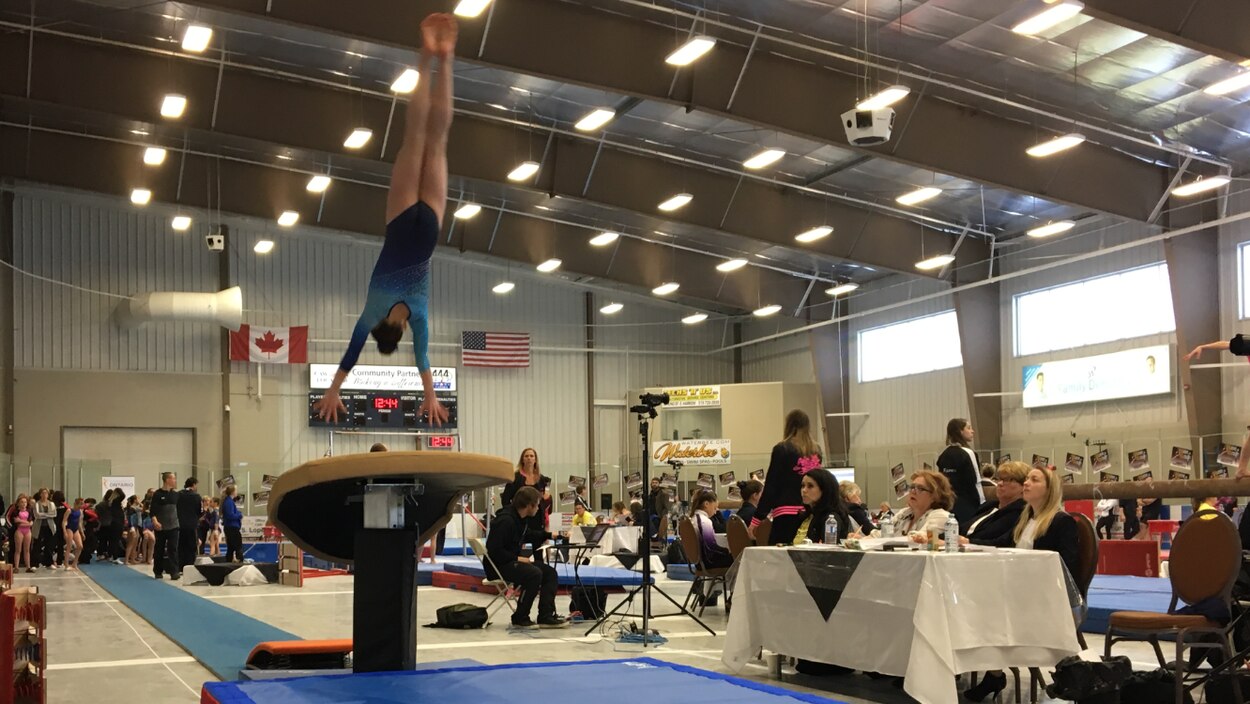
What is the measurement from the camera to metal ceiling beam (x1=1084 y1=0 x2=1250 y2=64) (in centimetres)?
1103

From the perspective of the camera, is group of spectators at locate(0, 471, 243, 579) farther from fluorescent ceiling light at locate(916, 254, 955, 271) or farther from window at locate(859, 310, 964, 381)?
window at locate(859, 310, 964, 381)

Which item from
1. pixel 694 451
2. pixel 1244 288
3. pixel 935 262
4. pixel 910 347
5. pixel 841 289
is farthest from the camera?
pixel 694 451

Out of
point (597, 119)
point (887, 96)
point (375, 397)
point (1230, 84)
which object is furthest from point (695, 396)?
point (1230, 84)

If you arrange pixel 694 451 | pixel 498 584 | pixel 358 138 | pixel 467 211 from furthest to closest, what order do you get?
pixel 694 451 → pixel 467 211 → pixel 358 138 → pixel 498 584

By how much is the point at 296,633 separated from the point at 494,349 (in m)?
18.0

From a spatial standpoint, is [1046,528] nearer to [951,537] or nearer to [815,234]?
[951,537]

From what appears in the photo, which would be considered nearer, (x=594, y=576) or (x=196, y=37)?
(x=594, y=576)

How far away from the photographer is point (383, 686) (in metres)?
3.48

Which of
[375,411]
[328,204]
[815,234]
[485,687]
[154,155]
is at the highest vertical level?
[154,155]

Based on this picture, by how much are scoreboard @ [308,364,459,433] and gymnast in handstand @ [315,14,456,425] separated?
18888mm

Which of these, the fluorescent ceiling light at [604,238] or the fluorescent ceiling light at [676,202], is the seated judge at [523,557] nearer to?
the fluorescent ceiling light at [676,202]

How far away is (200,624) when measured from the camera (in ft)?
29.3

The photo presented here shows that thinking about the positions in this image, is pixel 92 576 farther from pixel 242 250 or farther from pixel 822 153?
pixel 822 153

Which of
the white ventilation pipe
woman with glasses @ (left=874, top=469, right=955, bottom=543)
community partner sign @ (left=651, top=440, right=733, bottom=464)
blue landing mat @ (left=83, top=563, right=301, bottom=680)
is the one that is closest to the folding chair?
blue landing mat @ (left=83, top=563, right=301, bottom=680)
